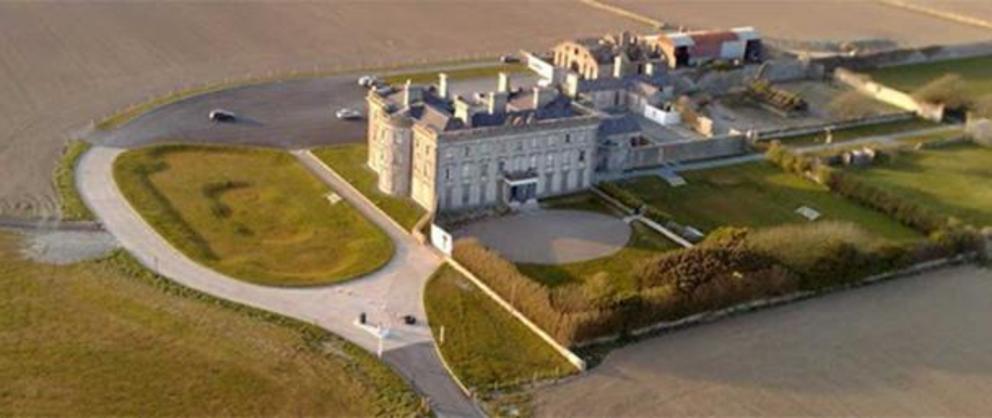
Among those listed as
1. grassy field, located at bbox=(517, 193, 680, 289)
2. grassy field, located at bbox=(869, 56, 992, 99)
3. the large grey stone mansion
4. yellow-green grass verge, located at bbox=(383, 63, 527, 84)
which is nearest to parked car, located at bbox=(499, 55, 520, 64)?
yellow-green grass verge, located at bbox=(383, 63, 527, 84)

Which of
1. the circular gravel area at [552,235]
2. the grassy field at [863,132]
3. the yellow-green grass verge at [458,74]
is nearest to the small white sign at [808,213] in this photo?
the circular gravel area at [552,235]

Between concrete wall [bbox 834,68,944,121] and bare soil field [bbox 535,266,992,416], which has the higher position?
concrete wall [bbox 834,68,944,121]

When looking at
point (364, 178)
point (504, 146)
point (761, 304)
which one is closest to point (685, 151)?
point (504, 146)

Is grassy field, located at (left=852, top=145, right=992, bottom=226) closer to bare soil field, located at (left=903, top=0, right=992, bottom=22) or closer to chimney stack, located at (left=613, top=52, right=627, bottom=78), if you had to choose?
chimney stack, located at (left=613, top=52, right=627, bottom=78)

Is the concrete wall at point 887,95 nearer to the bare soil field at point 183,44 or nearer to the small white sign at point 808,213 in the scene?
the bare soil field at point 183,44

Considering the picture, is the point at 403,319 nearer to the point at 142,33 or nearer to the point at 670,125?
the point at 670,125

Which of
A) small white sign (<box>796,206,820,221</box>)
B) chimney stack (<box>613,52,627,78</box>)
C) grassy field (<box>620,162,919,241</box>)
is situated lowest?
grassy field (<box>620,162,919,241</box>)

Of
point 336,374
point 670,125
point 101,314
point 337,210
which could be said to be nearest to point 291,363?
point 336,374
